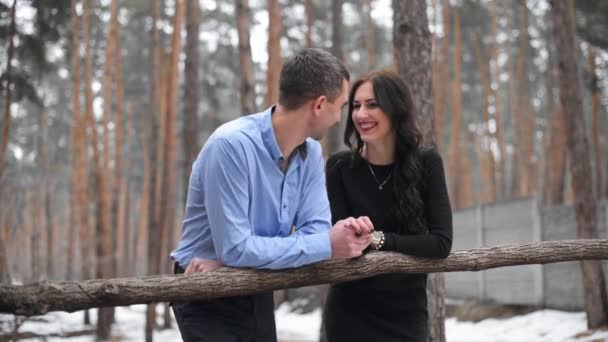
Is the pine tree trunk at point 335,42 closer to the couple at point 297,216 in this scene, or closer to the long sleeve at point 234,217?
the couple at point 297,216

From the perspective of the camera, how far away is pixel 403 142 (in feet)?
10.4

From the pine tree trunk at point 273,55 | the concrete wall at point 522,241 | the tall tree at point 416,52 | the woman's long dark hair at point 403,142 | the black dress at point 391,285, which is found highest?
the pine tree trunk at point 273,55

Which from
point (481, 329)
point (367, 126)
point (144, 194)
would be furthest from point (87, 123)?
point (144, 194)

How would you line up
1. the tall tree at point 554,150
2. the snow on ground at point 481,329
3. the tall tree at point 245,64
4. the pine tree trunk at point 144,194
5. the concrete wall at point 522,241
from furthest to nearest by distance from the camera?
the pine tree trunk at point 144,194 < the tall tree at point 554,150 < the concrete wall at point 522,241 < the tall tree at point 245,64 < the snow on ground at point 481,329

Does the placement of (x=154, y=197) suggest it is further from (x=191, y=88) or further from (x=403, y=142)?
(x=403, y=142)

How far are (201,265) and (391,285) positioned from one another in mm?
973

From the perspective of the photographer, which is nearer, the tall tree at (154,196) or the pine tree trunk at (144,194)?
the tall tree at (154,196)

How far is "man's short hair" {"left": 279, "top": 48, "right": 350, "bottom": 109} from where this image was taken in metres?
2.39

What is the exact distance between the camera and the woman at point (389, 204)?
304 cm

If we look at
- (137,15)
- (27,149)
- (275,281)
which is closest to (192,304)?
(275,281)

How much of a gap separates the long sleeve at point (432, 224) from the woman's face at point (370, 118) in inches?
9.0

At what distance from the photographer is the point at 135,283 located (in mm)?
2277

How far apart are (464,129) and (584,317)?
22.7m

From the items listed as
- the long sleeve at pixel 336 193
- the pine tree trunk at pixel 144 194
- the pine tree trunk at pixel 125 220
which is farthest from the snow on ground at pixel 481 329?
the pine tree trunk at pixel 125 220
